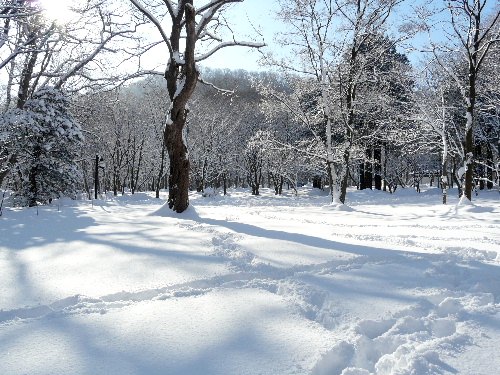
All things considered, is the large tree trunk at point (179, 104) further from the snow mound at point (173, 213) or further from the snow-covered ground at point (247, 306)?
the snow-covered ground at point (247, 306)

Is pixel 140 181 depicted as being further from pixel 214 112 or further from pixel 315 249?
pixel 315 249

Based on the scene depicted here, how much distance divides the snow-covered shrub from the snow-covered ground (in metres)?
10.4

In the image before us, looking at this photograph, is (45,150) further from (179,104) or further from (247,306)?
(247,306)

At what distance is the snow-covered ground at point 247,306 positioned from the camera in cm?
204

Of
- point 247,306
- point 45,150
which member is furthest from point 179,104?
point 45,150

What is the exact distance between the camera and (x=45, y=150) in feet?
47.3

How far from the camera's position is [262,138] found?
15578 mm

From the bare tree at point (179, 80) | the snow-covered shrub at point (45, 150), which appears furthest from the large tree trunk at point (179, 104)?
the snow-covered shrub at point (45, 150)

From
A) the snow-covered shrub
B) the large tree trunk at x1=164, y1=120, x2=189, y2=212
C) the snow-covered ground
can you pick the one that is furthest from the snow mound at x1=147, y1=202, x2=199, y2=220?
the snow-covered shrub

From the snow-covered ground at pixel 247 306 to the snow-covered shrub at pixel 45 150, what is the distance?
34.1 feet

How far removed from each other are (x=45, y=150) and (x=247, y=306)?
1460cm

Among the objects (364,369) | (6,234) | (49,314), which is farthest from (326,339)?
(6,234)

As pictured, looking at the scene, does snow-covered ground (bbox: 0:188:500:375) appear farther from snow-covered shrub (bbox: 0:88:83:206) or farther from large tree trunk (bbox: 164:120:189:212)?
snow-covered shrub (bbox: 0:88:83:206)

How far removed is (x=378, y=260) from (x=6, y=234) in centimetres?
572
